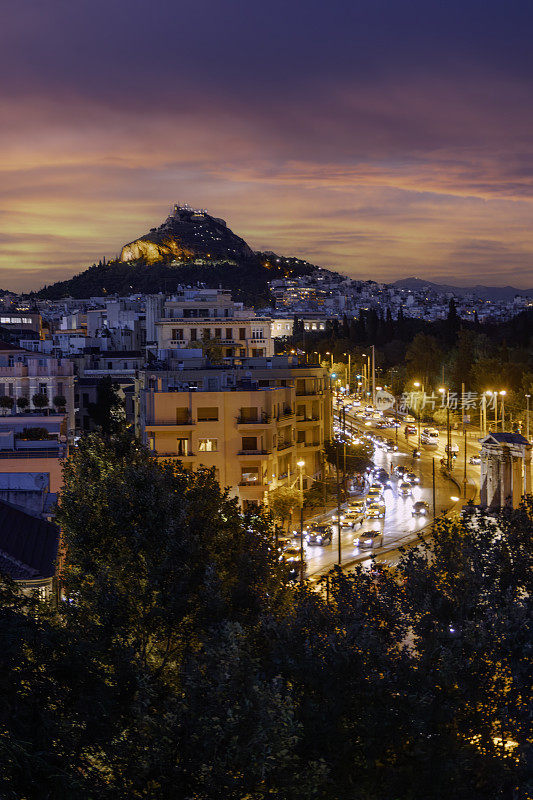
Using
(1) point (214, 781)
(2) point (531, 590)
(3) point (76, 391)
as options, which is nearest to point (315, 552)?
(2) point (531, 590)

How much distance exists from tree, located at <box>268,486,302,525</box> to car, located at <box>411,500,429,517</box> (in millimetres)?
4405

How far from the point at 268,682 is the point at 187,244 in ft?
578

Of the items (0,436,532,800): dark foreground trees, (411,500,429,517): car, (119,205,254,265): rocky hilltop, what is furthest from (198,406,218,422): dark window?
(119,205,254,265): rocky hilltop

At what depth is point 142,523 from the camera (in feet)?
38.5

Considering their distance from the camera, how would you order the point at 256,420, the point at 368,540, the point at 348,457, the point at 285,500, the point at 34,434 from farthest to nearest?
the point at 348,457, the point at 256,420, the point at 285,500, the point at 368,540, the point at 34,434

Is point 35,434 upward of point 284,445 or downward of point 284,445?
upward

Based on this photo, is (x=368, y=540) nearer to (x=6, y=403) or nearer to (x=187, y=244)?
(x=6, y=403)

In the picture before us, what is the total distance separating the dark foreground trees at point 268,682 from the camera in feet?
18.9

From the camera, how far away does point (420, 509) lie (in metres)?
29.7

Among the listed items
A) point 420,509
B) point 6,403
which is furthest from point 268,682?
point 6,403

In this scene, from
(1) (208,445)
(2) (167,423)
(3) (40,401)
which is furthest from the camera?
(3) (40,401)

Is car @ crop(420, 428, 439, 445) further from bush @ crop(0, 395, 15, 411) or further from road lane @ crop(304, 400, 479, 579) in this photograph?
bush @ crop(0, 395, 15, 411)

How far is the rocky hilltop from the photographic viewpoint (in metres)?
160

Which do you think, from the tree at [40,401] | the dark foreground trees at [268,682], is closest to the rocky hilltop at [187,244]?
the tree at [40,401]
